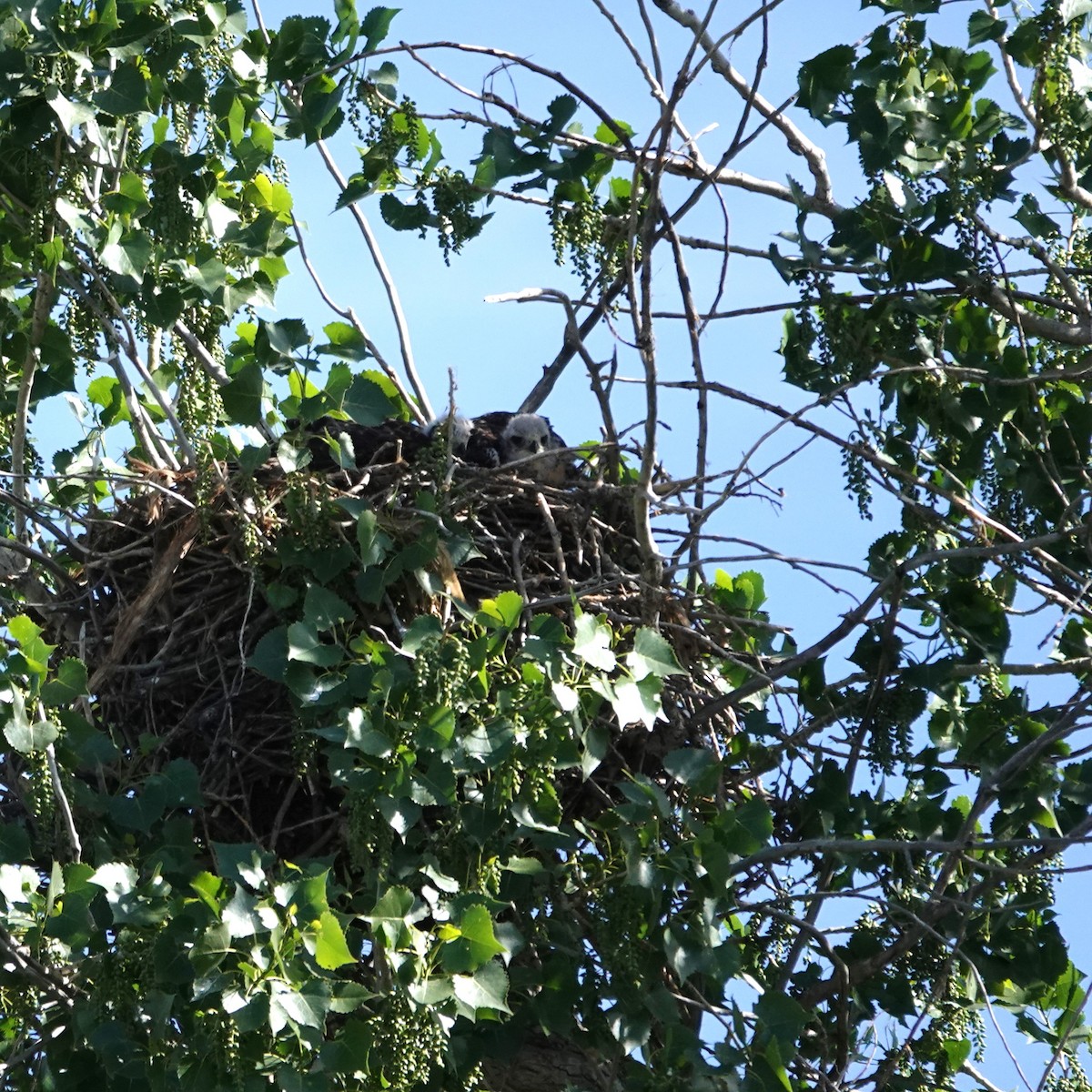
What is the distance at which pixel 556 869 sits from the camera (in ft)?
13.3

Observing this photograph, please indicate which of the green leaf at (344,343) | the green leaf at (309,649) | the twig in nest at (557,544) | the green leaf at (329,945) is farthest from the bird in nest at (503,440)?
the green leaf at (329,945)

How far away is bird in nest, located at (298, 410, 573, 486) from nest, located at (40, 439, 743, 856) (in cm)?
11

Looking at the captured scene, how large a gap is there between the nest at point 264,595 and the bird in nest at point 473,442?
115 mm

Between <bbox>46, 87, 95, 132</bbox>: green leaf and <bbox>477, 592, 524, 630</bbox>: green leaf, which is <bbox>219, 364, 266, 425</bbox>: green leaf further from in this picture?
<bbox>477, 592, 524, 630</bbox>: green leaf

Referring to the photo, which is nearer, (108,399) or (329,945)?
(329,945)

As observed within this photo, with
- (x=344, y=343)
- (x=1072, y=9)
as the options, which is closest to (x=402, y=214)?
(x=344, y=343)

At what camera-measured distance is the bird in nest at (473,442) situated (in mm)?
4680

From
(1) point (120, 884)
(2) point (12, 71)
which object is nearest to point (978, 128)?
(2) point (12, 71)

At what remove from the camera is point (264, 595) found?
429cm

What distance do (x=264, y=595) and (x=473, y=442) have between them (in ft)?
4.42

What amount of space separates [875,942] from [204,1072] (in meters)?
1.91

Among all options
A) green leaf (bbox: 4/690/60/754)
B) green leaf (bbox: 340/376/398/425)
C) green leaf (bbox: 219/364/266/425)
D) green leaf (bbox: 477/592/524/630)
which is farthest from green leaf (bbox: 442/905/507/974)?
green leaf (bbox: 219/364/266/425)

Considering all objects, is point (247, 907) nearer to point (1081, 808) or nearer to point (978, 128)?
point (1081, 808)

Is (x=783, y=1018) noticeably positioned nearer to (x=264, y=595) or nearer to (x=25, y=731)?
(x=264, y=595)
